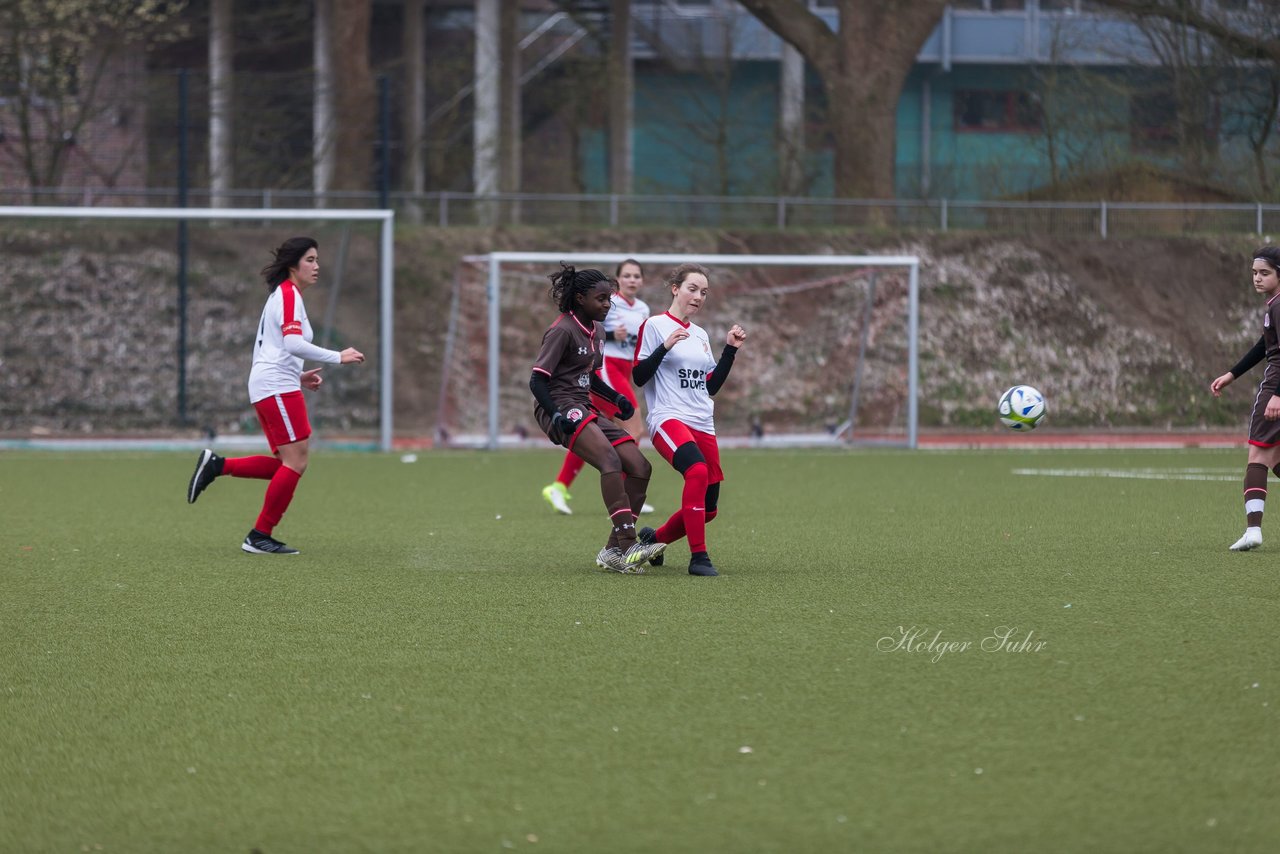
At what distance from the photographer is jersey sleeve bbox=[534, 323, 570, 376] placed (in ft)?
28.6

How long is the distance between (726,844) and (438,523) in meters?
7.97

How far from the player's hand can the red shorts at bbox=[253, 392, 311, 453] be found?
179 cm

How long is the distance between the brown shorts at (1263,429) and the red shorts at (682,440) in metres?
3.21

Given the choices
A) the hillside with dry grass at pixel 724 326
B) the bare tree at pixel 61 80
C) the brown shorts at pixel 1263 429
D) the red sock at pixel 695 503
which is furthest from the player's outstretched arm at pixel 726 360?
the bare tree at pixel 61 80

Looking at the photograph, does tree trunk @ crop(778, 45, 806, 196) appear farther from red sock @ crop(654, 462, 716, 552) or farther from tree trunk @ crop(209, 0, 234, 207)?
red sock @ crop(654, 462, 716, 552)

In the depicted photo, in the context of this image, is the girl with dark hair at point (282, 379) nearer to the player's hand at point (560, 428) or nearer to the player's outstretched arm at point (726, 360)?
the player's hand at point (560, 428)

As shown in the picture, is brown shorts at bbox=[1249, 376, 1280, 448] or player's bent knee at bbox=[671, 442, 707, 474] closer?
player's bent knee at bbox=[671, 442, 707, 474]

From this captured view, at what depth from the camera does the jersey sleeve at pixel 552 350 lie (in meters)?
8.73

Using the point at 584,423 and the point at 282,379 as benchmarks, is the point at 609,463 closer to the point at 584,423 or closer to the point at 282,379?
the point at 584,423

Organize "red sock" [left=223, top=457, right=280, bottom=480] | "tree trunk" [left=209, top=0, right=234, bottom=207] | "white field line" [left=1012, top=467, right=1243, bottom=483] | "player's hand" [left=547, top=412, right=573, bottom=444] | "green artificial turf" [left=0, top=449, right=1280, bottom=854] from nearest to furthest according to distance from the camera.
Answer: "green artificial turf" [left=0, top=449, right=1280, bottom=854]
"player's hand" [left=547, top=412, right=573, bottom=444]
"red sock" [left=223, top=457, right=280, bottom=480]
"white field line" [left=1012, top=467, right=1243, bottom=483]
"tree trunk" [left=209, top=0, right=234, bottom=207]

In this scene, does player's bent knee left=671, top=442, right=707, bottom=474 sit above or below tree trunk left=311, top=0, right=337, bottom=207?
below

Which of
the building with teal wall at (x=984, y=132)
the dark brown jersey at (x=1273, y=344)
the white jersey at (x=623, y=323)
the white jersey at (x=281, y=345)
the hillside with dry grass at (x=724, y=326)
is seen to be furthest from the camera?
the building with teal wall at (x=984, y=132)

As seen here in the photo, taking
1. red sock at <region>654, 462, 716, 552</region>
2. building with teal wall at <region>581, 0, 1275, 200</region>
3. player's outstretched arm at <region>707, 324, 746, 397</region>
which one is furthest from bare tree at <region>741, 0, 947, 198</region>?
red sock at <region>654, 462, 716, 552</region>

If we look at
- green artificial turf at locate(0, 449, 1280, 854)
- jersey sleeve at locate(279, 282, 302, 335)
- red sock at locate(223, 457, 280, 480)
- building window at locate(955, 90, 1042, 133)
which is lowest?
green artificial turf at locate(0, 449, 1280, 854)
